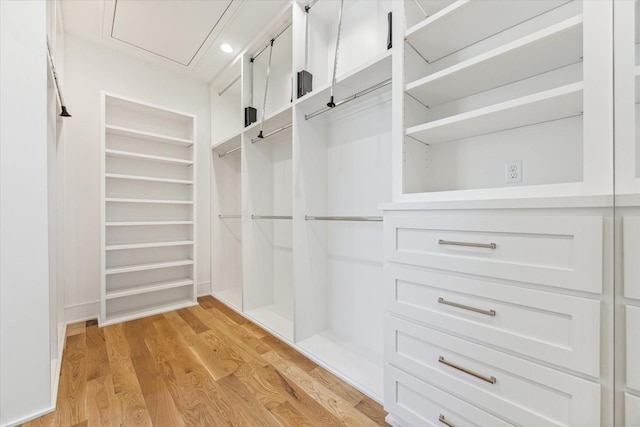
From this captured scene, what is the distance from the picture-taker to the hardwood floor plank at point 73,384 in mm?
1300

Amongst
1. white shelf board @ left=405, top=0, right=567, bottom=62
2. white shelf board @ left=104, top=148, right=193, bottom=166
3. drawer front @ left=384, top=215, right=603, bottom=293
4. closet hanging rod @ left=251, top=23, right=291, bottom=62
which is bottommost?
drawer front @ left=384, top=215, right=603, bottom=293

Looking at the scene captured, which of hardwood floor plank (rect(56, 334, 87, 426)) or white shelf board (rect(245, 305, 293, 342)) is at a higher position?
white shelf board (rect(245, 305, 293, 342))

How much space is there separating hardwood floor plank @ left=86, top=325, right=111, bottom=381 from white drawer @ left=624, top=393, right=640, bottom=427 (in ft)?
7.89

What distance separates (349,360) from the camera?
1.75 metres

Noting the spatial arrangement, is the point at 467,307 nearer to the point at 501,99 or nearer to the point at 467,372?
the point at 467,372

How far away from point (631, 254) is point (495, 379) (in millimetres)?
566

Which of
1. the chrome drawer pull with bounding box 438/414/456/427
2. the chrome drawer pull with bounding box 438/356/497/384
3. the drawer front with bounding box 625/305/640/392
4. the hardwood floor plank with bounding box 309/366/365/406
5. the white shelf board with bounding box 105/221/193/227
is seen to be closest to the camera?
the drawer front with bounding box 625/305/640/392

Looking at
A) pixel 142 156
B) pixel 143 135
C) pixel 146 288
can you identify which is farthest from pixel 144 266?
pixel 143 135

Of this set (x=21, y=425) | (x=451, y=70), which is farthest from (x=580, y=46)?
(x=21, y=425)

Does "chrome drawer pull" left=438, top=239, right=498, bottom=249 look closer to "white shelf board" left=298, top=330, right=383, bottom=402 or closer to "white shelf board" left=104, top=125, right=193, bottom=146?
"white shelf board" left=298, top=330, right=383, bottom=402

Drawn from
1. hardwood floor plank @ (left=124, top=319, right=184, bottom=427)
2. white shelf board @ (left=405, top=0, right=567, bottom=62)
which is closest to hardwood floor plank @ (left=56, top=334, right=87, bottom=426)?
hardwood floor plank @ (left=124, top=319, right=184, bottom=427)

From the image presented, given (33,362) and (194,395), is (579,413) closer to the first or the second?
(194,395)

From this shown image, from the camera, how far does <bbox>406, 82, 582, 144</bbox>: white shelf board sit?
87 centimetres

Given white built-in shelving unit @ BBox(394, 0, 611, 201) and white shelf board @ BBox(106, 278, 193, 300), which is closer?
white built-in shelving unit @ BBox(394, 0, 611, 201)
